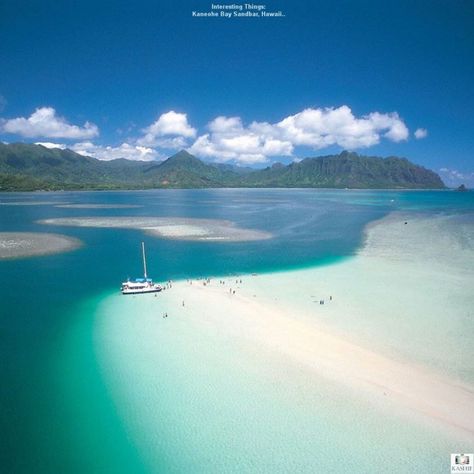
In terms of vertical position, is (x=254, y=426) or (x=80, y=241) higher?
(x=80, y=241)

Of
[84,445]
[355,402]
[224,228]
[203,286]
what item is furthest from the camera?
[224,228]

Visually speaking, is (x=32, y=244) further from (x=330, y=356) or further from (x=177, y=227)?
(x=330, y=356)

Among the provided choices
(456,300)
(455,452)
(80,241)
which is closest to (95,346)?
(455,452)

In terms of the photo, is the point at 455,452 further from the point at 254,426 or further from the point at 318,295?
the point at 318,295

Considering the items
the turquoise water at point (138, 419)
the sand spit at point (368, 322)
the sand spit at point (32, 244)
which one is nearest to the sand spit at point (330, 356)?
the sand spit at point (368, 322)

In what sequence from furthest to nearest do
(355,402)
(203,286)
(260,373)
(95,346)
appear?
1. (203,286)
2. (95,346)
3. (260,373)
4. (355,402)

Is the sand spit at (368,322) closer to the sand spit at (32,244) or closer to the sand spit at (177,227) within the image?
the sand spit at (177,227)

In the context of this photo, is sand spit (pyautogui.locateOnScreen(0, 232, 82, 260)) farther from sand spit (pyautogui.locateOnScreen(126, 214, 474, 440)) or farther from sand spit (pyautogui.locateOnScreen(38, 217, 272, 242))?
sand spit (pyautogui.locateOnScreen(126, 214, 474, 440))
